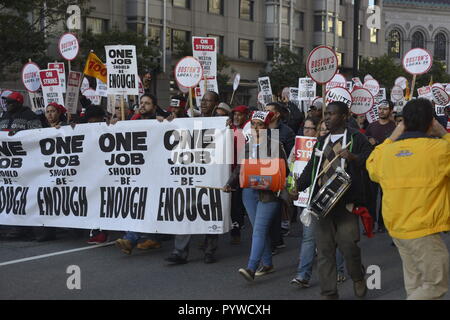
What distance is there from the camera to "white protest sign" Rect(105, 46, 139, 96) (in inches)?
397

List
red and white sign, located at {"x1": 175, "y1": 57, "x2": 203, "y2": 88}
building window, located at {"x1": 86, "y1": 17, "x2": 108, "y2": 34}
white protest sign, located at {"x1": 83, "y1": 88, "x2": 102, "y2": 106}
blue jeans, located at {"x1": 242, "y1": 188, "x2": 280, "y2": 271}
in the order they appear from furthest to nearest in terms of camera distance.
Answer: building window, located at {"x1": 86, "y1": 17, "x2": 108, "y2": 34}
white protest sign, located at {"x1": 83, "y1": 88, "x2": 102, "y2": 106}
red and white sign, located at {"x1": 175, "y1": 57, "x2": 203, "y2": 88}
blue jeans, located at {"x1": 242, "y1": 188, "x2": 280, "y2": 271}

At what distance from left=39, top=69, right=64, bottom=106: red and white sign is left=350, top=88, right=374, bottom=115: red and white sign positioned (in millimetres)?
5623

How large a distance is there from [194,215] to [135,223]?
0.81 m

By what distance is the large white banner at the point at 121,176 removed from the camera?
8.23 metres

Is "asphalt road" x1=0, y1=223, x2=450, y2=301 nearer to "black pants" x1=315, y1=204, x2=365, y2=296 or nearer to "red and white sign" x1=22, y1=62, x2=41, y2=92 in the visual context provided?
"black pants" x1=315, y1=204, x2=365, y2=296

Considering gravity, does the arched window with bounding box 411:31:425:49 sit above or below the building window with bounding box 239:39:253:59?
above

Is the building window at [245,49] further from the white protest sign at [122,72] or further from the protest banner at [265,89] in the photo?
the white protest sign at [122,72]

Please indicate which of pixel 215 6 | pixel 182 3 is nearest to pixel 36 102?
pixel 182 3

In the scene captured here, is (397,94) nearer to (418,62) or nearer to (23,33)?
(418,62)

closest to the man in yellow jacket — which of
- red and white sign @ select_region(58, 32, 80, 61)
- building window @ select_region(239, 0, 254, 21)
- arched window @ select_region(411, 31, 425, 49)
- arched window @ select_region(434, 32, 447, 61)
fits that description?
red and white sign @ select_region(58, 32, 80, 61)

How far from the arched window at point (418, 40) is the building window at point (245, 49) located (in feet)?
117

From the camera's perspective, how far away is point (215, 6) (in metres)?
47.2

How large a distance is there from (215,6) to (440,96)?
3076 centimetres
